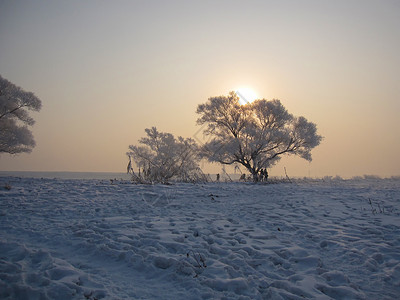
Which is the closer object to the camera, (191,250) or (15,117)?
(191,250)

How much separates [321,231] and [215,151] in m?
18.8

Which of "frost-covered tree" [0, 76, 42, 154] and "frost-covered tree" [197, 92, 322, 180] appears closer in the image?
"frost-covered tree" [0, 76, 42, 154]

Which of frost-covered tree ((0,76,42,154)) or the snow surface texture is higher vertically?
frost-covered tree ((0,76,42,154))

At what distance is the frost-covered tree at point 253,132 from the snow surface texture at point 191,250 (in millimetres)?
14880

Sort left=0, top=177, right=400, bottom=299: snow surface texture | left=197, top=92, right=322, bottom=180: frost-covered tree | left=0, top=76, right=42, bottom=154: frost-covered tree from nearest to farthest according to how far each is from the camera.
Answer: left=0, top=177, right=400, bottom=299: snow surface texture < left=0, top=76, right=42, bottom=154: frost-covered tree < left=197, top=92, right=322, bottom=180: frost-covered tree

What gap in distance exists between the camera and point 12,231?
17.3 ft

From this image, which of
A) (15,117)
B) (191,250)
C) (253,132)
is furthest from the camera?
(253,132)

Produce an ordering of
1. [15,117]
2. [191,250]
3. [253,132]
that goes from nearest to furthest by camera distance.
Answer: [191,250] → [15,117] → [253,132]

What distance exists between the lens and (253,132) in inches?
883

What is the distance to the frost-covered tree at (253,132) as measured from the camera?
23.0 m

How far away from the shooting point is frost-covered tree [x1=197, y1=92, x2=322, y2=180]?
2298 cm

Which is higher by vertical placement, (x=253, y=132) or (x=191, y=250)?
(x=253, y=132)

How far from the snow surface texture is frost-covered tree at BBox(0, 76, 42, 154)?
13.0 m

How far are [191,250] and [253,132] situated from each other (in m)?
18.8
